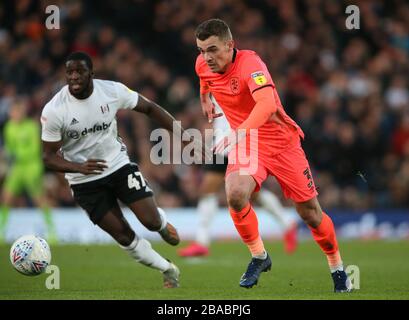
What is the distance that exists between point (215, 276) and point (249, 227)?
2161 mm

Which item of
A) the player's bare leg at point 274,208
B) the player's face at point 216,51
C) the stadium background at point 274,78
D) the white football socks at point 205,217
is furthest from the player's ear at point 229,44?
the stadium background at point 274,78

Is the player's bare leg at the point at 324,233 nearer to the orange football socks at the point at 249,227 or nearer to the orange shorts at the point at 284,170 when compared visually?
the orange shorts at the point at 284,170

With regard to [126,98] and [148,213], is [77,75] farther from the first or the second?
[148,213]

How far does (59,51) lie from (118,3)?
2465 millimetres

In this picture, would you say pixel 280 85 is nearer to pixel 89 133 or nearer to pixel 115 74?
pixel 115 74

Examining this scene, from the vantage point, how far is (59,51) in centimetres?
1844

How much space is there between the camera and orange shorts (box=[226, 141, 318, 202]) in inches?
319

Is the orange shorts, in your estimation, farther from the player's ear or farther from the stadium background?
the stadium background

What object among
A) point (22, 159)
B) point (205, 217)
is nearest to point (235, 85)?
point (205, 217)

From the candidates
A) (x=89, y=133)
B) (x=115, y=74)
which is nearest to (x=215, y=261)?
(x=89, y=133)

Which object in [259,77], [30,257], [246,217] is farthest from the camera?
[30,257]

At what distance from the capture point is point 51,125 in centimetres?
837

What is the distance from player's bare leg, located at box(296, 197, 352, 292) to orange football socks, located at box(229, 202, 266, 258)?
433 millimetres

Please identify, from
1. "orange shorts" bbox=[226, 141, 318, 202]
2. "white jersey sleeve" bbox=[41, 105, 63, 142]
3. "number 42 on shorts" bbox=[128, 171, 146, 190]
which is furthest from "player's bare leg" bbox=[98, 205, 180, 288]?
"orange shorts" bbox=[226, 141, 318, 202]
